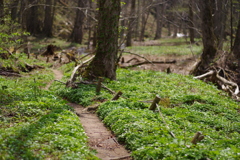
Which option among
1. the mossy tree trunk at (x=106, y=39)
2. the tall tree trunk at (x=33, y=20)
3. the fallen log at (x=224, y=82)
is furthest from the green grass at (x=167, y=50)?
the tall tree trunk at (x=33, y=20)

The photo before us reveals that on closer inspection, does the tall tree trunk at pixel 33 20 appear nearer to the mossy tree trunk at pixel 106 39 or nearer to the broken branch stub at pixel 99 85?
the mossy tree trunk at pixel 106 39

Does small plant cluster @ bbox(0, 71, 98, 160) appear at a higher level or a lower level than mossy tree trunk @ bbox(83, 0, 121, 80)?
lower

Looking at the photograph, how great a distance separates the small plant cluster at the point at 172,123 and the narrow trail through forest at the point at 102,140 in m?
0.22

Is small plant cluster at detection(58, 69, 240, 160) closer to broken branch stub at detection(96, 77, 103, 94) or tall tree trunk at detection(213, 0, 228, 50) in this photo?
broken branch stub at detection(96, 77, 103, 94)

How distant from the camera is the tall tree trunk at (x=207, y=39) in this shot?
66.5ft

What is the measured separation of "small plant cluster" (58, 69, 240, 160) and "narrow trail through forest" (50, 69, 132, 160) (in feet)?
0.71

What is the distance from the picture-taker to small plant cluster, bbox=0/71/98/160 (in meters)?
6.05

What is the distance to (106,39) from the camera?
15234 mm

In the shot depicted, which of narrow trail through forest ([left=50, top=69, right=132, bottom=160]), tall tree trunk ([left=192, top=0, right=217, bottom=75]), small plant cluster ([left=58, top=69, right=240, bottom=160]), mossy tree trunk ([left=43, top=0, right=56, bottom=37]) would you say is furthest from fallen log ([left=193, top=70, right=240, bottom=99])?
mossy tree trunk ([left=43, top=0, right=56, bottom=37])

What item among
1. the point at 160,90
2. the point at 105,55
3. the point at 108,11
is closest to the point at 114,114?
the point at 160,90

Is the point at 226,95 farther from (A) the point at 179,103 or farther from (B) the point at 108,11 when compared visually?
(B) the point at 108,11

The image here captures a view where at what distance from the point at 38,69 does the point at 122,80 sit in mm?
8306

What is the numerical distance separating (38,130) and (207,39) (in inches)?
649

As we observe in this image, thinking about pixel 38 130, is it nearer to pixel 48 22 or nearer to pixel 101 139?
pixel 101 139
